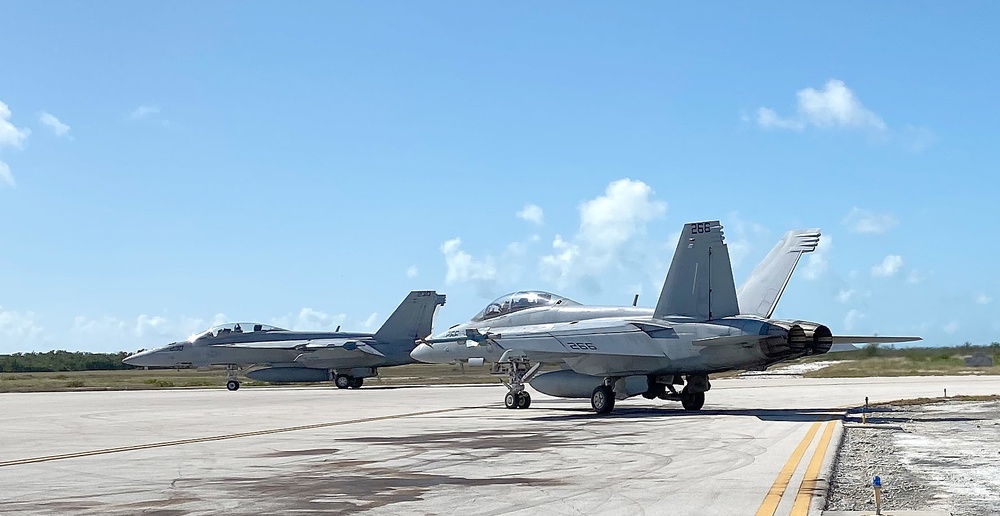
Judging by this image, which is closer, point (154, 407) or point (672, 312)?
point (672, 312)

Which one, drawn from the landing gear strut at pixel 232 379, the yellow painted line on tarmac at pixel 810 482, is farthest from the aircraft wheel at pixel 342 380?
the yellow painted line on tarmac at pixel 810 482

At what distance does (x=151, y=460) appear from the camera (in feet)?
44.5

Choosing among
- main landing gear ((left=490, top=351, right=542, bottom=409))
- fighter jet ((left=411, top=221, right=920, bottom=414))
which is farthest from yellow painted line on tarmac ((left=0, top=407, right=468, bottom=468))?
fighter jet ((left=411, top=221, right=920, bottom=414))

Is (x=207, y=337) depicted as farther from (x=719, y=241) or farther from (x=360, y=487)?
(x=360, y=487)

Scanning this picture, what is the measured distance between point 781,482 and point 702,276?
1268cm

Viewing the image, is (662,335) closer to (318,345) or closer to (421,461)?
(421,461)

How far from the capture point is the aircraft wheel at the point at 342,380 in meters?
45.1

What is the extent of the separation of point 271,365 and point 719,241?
94.2ft

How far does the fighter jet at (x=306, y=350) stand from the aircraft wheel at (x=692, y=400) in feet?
64.8

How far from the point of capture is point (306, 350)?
43.9m

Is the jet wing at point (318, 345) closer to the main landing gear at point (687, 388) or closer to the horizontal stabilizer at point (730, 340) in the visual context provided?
the main landing gear at point (687, 388)

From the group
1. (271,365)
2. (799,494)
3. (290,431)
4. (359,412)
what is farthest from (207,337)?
(799,494)

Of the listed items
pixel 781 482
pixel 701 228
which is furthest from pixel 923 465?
pixel 701 228

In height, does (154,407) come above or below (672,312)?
below
